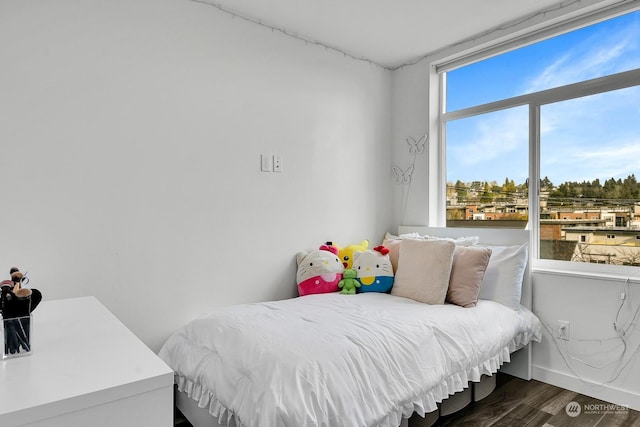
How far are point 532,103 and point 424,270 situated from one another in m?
1.43

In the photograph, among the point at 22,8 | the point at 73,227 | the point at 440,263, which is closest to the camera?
the point at 22,8

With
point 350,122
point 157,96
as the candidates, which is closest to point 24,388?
point 157,96

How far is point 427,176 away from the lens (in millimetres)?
3219

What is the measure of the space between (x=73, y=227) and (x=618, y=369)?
311 cm

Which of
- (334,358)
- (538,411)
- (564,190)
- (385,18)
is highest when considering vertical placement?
(385,18)

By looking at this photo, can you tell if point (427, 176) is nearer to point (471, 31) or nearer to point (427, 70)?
point (427, 70)

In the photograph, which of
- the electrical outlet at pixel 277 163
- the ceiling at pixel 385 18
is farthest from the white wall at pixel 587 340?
the electrical outlet at pixel 277 163

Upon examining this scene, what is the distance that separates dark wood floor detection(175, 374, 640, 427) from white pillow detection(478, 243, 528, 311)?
531mm

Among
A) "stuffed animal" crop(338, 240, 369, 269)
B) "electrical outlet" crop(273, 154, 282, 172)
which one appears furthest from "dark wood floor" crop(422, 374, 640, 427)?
"electrical outlet" crop(273, 154, 282, 172)

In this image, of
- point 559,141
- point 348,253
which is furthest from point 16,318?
point 559,141

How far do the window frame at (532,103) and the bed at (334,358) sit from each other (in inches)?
23.2

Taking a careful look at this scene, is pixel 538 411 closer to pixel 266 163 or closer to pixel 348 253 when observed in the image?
pixel 348 253

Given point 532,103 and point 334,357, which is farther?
point 532,103

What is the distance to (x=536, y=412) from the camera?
214 centimetres
